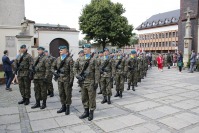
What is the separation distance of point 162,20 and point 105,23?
129 feet

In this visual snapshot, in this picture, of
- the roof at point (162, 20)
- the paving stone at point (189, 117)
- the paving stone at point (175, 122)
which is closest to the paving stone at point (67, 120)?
the paving stone at point (175, 122)

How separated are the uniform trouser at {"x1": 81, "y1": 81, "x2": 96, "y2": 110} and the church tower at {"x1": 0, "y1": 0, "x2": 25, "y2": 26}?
15.9m

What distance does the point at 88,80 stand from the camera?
579 cm

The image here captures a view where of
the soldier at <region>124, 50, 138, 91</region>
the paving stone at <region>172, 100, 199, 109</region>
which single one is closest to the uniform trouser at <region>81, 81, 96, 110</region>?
the paving stone at <region>172, 100, 199, 109</region>

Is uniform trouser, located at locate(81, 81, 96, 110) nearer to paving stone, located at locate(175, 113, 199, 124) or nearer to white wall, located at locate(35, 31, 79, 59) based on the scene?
paving stone, located at locate(175, 113, 199, 124)

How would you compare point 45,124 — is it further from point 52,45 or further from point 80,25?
point 80,25

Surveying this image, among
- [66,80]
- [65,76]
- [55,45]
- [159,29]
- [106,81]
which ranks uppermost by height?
[159,29]

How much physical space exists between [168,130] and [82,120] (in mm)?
2252

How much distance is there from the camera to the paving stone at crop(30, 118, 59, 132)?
5070 millimetres

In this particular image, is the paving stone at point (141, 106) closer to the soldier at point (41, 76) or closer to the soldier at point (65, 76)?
the soldier at point (65, 76)

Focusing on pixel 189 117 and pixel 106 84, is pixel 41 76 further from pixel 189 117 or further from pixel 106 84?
pixel 189 117

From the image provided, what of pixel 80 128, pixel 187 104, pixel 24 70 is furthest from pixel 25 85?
pixel 187 104

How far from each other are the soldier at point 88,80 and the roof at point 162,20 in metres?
60.1

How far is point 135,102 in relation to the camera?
7.59m
